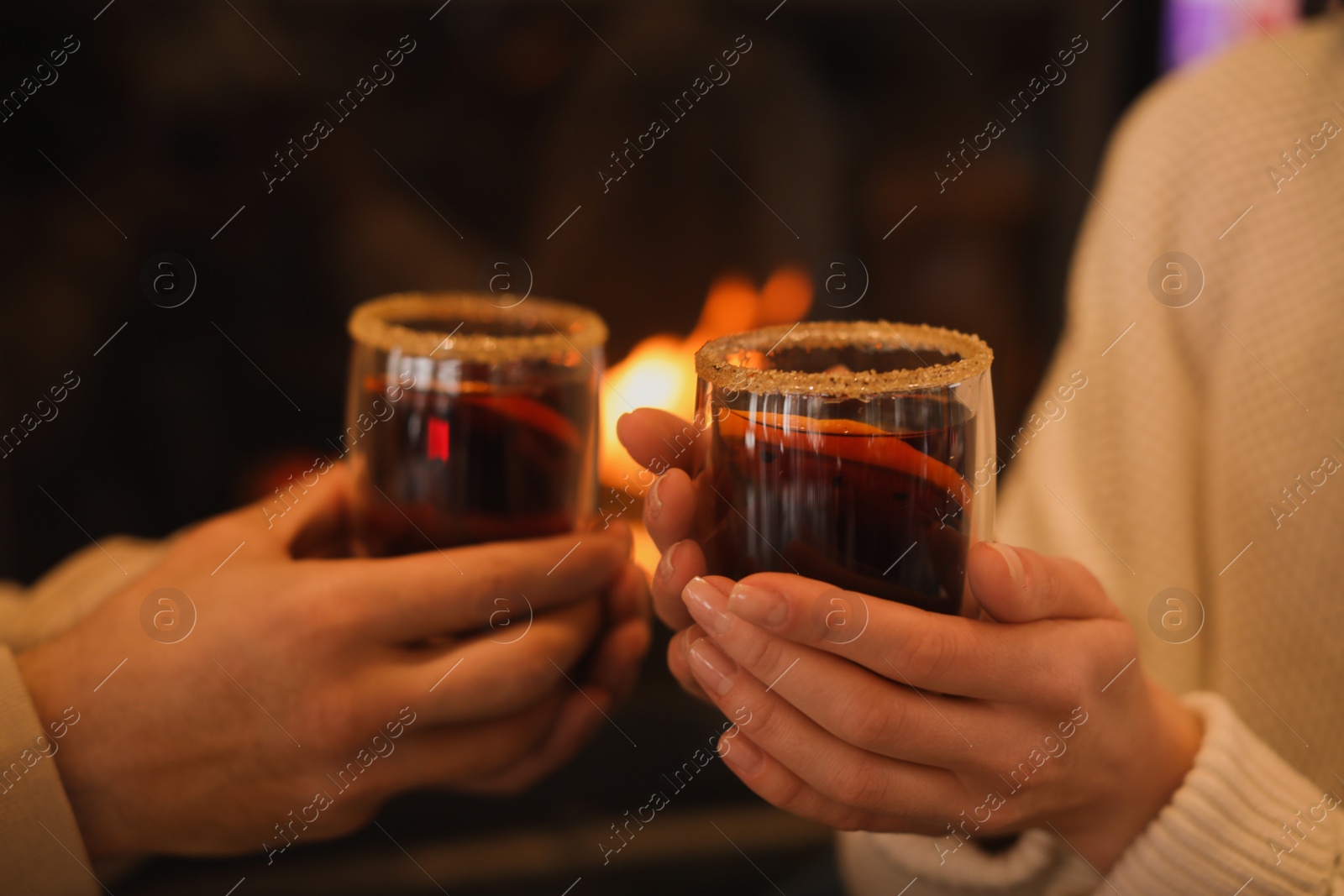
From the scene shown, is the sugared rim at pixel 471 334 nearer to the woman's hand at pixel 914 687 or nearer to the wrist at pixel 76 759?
the woman's hand at pixel 914 687

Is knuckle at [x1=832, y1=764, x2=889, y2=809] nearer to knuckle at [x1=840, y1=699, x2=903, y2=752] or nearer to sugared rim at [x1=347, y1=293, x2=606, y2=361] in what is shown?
knuckle at [x1=840, y1=699, x2=903, y2=752]

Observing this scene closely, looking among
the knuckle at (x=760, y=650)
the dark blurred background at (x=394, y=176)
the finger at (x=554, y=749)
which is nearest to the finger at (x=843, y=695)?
the knuckle at (x=760, y=650)

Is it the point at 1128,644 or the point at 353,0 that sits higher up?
the point at 353,0

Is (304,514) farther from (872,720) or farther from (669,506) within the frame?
(872,720)

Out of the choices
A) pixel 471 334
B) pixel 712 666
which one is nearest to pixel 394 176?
pixel 471 334

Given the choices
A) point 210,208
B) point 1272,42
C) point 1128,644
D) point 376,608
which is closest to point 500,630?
point 376,608

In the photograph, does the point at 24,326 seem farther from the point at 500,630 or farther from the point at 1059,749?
the point at 1059,749
